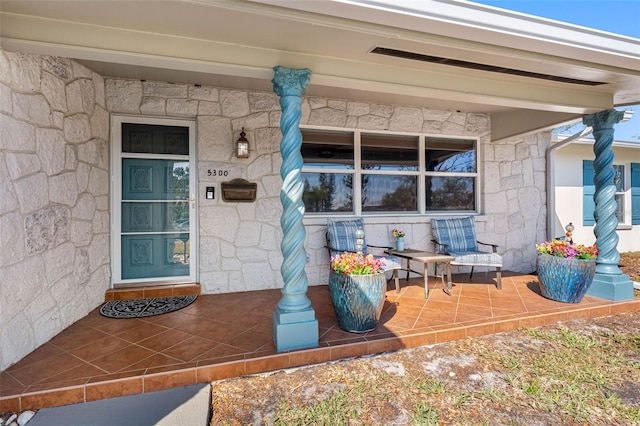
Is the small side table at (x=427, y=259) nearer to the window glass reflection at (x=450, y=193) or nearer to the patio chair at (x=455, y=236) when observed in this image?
the patio chair at (x=455, y=236)

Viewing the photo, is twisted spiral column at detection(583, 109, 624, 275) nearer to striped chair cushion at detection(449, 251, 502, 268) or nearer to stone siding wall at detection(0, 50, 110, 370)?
striped chair cushion at detection(449, 251, 502, 268)

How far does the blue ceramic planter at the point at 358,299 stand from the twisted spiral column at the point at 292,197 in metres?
0.32

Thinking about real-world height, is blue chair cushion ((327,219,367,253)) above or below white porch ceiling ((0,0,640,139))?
below

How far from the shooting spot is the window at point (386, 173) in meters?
4.21

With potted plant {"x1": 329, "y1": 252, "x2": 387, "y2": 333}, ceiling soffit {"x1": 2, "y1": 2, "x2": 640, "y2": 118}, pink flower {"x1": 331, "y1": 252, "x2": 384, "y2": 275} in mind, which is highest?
ceiling soffit {"x1": 2, "y1": 2, "x2": 640, "y2": 118}

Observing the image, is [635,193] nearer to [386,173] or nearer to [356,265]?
[386,173]

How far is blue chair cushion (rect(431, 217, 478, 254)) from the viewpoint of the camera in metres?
4.28

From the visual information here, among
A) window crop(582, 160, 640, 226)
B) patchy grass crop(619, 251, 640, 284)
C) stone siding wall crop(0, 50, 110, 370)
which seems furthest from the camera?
window crop(582, 160, 640, 226)

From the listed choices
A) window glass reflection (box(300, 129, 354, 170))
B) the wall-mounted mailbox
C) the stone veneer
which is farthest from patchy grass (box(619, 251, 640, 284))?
the wall-mounted mailbox

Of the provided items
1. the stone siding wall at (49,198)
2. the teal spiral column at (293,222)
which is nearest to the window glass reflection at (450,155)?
the teal spiral column at (293,222)

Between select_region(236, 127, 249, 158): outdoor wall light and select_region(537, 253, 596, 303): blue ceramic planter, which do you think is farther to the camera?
select_region(236, 127, 249, 158): outdoor wall light

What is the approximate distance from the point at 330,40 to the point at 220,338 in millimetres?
2463

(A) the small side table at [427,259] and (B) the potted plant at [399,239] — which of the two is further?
(B) the potted plant at [399,239]

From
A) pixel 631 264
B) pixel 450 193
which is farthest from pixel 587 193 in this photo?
pixel 450 193
